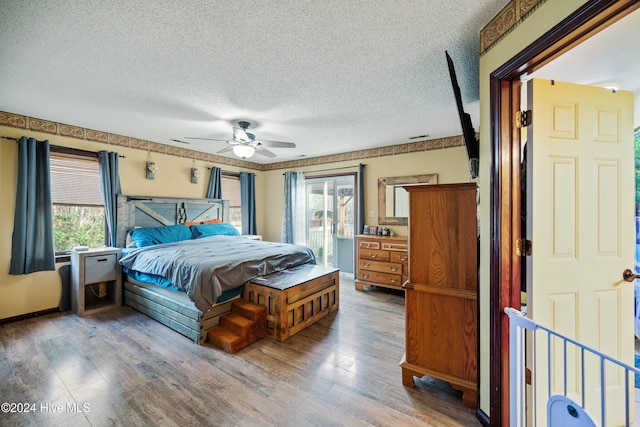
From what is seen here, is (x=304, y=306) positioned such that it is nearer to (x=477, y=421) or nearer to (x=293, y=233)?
(x=477, y=421)

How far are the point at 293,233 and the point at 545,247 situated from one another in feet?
15.2

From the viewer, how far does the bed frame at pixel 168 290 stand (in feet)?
8.96

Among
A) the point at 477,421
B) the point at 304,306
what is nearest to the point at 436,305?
the point at 477,421

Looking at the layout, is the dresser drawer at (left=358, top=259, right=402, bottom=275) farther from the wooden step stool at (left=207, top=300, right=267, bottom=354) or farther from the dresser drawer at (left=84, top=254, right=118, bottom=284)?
the dresser drawer at (left=84, top=254, right=118, bottom=284)

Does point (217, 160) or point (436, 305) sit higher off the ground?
point (217, 160)

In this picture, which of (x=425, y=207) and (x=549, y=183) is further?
(x=425, y=207)

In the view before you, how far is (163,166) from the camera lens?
4.61 meters

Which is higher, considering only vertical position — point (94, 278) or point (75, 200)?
point (75, 200)

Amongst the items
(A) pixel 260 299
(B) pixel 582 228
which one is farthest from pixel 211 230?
(B) pixel 582 228

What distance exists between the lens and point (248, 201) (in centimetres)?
595

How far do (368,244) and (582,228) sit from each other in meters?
3.03

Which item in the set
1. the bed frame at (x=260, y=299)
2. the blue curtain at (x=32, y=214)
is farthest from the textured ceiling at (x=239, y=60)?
the bed frame at (x=260, y=299)

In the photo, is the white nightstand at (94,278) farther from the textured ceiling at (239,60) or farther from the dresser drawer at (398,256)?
the dresser drawer at (398,256)

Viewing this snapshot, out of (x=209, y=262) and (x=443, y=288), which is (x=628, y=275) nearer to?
(x=443, y=288)
